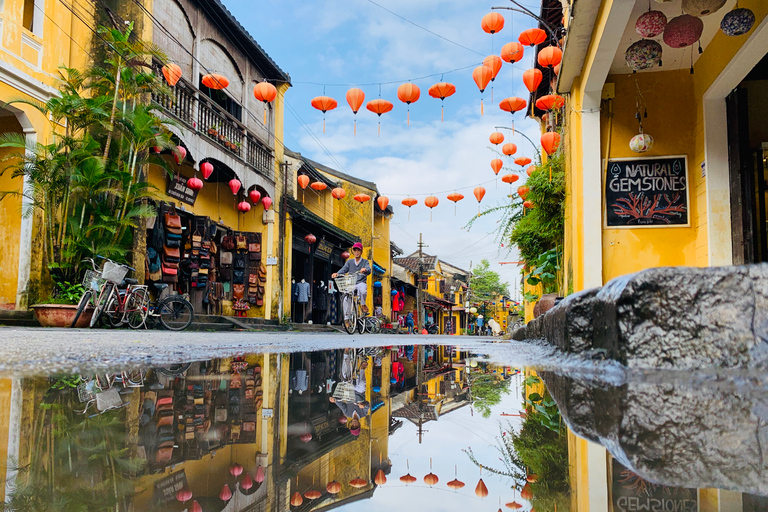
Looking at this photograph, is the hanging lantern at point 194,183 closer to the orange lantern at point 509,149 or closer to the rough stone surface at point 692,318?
the orange lantern at point 509,149

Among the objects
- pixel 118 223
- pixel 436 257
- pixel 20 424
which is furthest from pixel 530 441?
pixel 436 257

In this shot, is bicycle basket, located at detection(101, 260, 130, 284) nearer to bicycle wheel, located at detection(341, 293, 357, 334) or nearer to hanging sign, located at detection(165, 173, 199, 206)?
hanging sign, located at detection(165, 173, 199, 206)

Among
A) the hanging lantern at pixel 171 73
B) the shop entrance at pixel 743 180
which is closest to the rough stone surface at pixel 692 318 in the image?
the shop entrance at pixel 743 180

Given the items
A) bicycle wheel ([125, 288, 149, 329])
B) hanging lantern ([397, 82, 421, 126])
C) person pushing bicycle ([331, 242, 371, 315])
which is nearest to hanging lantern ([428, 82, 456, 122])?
hanging lantern ([397, 82, 421, 126])

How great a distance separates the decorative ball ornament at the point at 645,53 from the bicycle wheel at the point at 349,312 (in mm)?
7478

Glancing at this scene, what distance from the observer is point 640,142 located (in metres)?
5.89

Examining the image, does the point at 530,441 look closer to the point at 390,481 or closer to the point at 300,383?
the point at 390,481

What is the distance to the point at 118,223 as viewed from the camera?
28.1ft

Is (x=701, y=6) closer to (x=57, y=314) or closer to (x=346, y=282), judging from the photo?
(x=346, y=282)

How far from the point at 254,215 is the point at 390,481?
14775mm

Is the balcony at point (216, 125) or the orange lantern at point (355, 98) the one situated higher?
the orange lantern at point (355, 98)

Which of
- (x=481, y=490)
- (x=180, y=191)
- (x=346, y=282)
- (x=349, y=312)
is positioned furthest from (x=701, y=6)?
(x=180, y=191)

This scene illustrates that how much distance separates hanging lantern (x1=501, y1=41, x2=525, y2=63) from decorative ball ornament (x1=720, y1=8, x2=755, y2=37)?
→ 553cm

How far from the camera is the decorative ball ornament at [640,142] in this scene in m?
5.89
